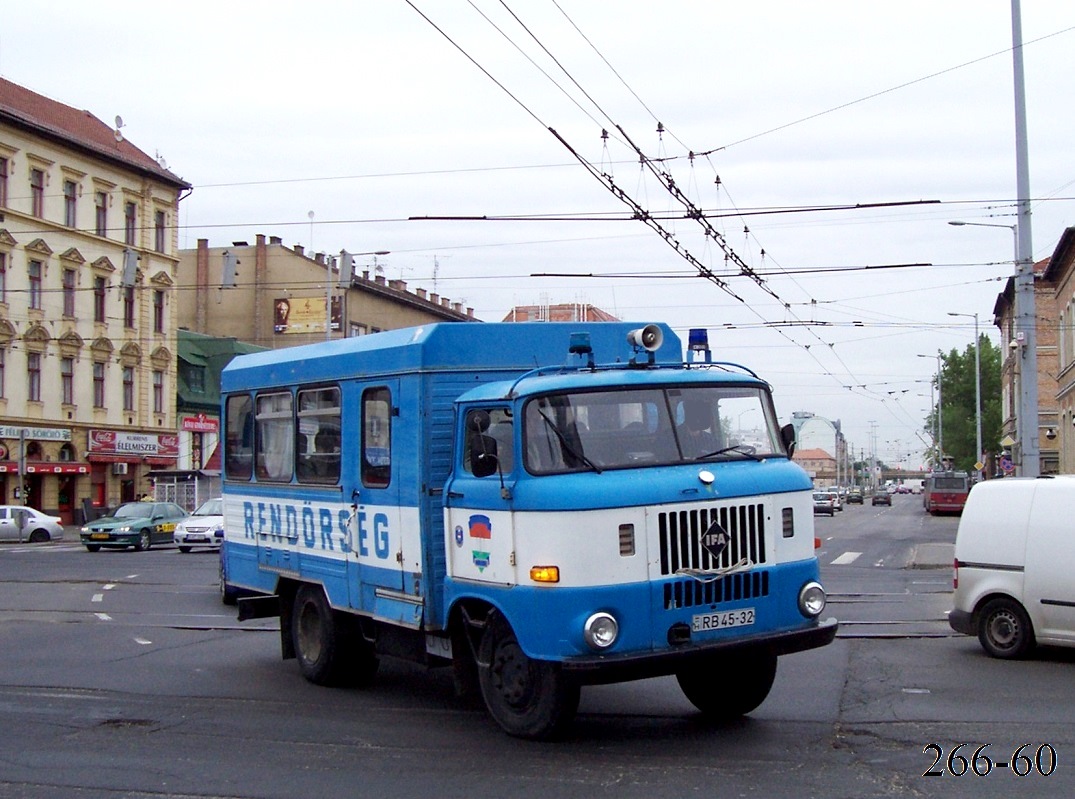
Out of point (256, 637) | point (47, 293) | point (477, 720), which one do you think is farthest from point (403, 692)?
point (47, 293)

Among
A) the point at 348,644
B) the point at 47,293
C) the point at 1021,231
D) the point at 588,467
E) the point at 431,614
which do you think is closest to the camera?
the point at 588,467

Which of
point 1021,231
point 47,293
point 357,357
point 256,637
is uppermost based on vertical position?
point 47,293

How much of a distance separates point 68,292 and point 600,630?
51.3m

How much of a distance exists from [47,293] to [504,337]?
4819 cm

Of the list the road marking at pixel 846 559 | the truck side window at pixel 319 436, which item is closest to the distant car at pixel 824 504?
the road marking at pixel 846 559

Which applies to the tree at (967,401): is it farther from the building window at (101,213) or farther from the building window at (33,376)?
the building window at (33,376)

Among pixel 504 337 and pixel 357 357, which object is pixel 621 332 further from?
pixel 357 357

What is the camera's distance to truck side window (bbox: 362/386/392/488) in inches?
390

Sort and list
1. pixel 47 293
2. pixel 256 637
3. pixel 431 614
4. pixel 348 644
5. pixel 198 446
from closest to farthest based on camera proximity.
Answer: pixel 431 614 < pixel 348 644 < pixel 256 637 < pixel 47 293 < pixel 198 446

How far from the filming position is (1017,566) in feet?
40.3

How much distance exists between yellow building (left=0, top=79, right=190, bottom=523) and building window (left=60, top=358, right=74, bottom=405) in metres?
0.04

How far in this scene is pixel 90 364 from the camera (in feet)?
183

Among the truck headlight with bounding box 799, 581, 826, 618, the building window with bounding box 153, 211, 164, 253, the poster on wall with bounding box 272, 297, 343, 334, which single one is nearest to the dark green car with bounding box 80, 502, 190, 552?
the building window with bounding box 153, 211, 164, 253

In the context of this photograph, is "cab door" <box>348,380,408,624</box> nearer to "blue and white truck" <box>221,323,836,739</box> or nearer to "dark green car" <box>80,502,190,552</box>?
"blue and white truck" <box>221,323,836,739</box>
